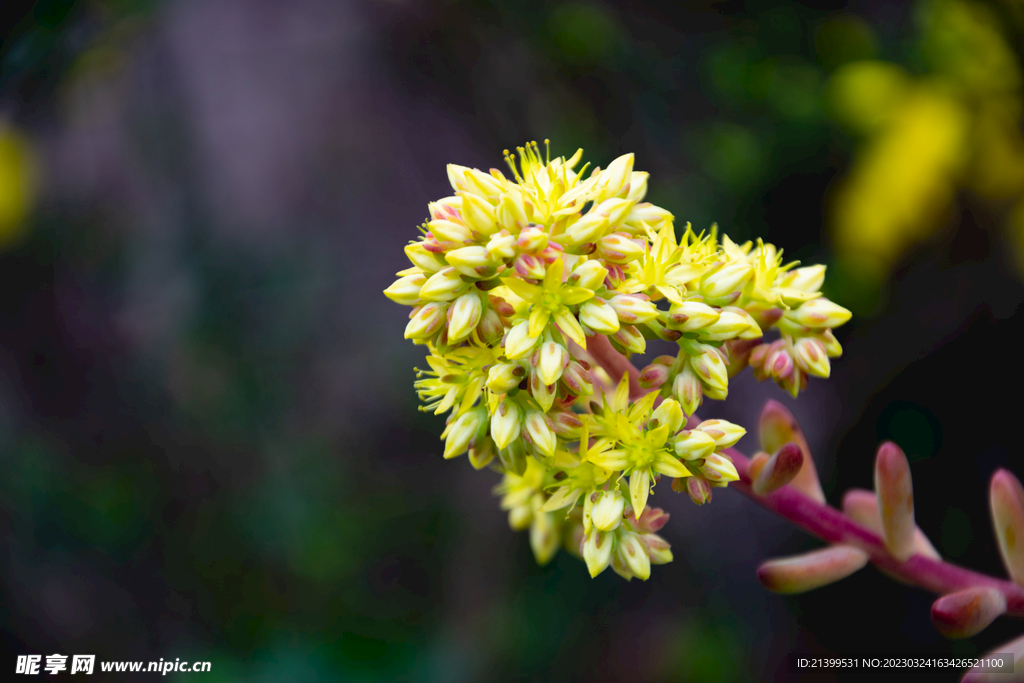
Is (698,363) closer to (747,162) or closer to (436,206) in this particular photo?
(436,206)

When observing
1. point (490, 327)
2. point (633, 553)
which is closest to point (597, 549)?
point (633, 553)

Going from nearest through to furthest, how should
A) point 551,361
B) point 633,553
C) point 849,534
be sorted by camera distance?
point 551,361
point 633,553
point 849,534

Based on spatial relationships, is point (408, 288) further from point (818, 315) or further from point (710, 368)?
point (818, 315)

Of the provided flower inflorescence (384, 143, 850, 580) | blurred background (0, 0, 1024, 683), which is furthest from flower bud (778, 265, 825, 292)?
blurred background (0, 0, 1024, 683)

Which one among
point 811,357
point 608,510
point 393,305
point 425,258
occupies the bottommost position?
point 608,510

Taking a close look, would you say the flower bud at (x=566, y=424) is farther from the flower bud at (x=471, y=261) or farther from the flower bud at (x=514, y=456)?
the flower bud at (x=471, y=261)

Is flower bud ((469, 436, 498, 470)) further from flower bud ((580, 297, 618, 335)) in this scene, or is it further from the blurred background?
the blurred background
